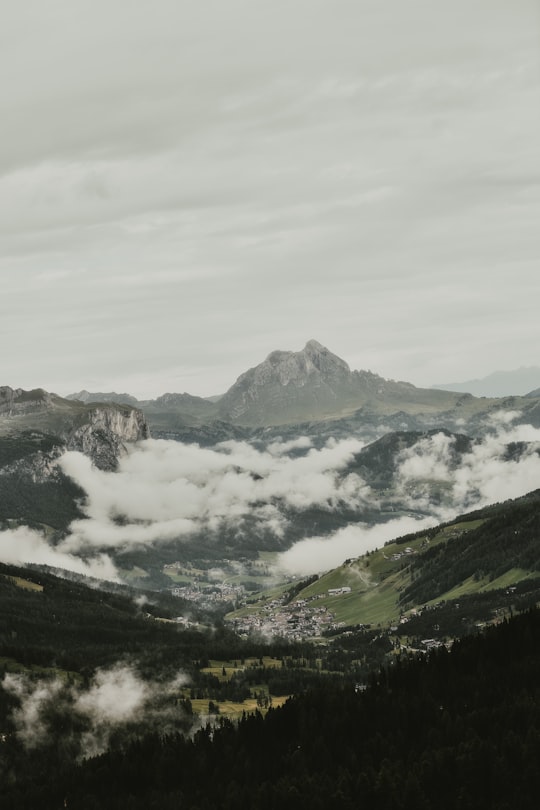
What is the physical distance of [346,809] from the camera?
461 ft

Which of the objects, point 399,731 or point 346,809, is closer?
point 346,809

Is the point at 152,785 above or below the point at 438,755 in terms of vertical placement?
below

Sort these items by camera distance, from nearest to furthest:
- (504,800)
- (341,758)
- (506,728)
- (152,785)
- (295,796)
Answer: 1. (504,800)
2. (295,796)
3. (506,728)
4. (341,758)
5. (152,785)

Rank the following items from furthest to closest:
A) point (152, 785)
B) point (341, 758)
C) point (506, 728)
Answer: point (152, 785) → point (341, 758) → point (506, 728)

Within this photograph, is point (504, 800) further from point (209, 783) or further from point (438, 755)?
point (209, 783)

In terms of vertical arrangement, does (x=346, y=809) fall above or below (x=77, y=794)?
above

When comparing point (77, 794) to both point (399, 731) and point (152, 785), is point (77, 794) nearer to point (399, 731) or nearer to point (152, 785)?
point (152, 785)

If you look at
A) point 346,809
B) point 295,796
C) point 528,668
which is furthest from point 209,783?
point 528,668

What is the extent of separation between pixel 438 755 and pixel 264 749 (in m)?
62.3

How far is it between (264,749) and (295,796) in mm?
51370

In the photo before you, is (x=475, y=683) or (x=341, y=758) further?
(x=475, y=683)

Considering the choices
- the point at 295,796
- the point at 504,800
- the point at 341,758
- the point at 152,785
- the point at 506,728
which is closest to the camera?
the point at 504,800

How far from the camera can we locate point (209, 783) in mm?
175750

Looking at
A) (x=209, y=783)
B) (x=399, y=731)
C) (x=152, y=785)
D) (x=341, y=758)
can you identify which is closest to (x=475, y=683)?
(x=399, y=731)
